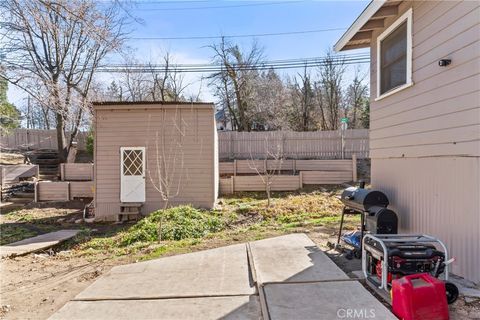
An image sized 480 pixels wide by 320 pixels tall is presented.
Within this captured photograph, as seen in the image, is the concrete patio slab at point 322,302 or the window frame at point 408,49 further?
the window frame at point 408,49

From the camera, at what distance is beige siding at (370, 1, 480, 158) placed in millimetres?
3477

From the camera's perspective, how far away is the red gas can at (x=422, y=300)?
260cm

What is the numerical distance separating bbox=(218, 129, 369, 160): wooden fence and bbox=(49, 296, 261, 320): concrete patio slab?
1332 centimetres

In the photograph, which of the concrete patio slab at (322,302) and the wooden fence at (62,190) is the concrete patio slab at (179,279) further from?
the wooden fence at (62,190)

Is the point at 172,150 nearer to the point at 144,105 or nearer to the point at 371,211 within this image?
the point at 144,105

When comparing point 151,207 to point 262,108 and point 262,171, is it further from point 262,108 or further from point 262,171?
point 262,108

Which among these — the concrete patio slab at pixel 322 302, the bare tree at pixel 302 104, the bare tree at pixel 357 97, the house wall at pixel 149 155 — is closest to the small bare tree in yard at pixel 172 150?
the house wall at pixel 149 155

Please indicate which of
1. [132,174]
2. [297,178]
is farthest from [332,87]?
[132,174]

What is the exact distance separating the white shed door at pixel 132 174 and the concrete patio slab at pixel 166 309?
703 cm

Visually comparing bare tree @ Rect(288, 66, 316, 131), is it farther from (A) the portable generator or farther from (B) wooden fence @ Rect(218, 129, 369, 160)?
(A) the portable generator

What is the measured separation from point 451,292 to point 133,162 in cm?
896

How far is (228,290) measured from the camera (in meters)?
3.47

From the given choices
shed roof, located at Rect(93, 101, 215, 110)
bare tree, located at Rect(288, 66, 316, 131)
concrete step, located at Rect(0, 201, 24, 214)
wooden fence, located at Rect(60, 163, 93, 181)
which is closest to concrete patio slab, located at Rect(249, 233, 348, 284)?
shed roof, located at Rect(93, 101, 215, 110)

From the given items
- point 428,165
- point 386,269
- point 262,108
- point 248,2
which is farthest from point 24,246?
point 262,108
